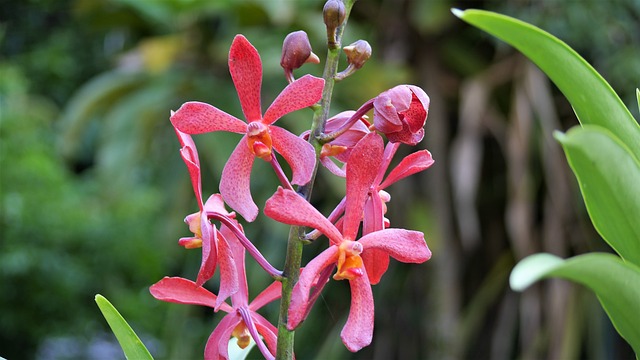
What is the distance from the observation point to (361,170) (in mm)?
431

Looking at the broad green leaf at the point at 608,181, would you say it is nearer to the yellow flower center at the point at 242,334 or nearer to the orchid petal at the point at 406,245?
the orchid petal at the point at 406,245

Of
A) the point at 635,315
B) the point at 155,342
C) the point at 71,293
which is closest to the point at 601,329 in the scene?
the point at 155,342

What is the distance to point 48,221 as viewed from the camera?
1.99m

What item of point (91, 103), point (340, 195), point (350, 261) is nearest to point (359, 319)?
point (350, 261)

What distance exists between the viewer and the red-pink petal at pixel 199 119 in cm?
44

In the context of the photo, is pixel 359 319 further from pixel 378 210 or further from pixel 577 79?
pixel 577 79

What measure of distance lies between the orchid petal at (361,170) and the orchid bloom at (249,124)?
22 millimetres

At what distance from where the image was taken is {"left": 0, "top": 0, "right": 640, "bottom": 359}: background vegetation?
2066 mm

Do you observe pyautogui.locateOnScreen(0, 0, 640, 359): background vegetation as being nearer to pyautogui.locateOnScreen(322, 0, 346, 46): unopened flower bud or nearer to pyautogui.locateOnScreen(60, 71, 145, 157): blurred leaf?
pyautogui.locateOnScreen(60, 71, 145, 157): blurred leaf

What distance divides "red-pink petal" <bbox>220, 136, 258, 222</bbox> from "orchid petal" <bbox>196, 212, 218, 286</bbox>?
0.02 metres

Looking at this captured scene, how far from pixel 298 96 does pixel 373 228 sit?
8 cm

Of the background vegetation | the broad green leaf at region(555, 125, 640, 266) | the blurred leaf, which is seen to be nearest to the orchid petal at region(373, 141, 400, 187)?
the broad green leaf at region(555, 125, 640, 266)

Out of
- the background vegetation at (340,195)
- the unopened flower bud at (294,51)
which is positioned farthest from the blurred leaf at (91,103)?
the unopened flower bud at (294,51)

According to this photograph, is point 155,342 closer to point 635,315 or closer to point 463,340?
point 463,340
